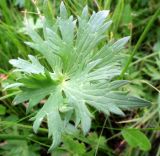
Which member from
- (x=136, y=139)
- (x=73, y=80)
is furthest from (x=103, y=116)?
(x=73, y=80)

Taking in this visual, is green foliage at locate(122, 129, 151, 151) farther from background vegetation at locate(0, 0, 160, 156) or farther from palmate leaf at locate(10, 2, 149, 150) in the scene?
palmate leaf at locate(10, 2, 149, 150)

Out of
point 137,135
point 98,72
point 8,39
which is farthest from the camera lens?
point 8,39

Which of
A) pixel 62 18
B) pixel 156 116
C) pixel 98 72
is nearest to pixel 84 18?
Result: pixel 62 18

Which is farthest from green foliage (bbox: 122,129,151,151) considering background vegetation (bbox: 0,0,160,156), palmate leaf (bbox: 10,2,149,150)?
palmate leaf (bbox: 10,2,149,150)

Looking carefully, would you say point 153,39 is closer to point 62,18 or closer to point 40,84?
point 62,18

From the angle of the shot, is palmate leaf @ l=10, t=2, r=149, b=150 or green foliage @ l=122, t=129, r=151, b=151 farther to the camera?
green foliage @ l=122, t=129, r=151, b=151

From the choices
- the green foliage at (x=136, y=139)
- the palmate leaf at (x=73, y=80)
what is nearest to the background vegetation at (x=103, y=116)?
the green foliage at (x=136, y=139)
